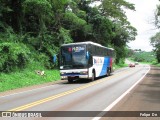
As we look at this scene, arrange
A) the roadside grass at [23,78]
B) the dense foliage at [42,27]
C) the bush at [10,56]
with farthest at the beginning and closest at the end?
the dense foliage at [42,27], the bush at [10,56], the roadside grass at [23,78]

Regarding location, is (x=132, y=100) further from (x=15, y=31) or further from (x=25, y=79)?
(x=15, y=31)

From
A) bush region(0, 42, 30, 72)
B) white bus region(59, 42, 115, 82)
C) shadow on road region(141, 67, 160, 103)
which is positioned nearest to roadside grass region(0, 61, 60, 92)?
bush region(0, 42, 30, 72)

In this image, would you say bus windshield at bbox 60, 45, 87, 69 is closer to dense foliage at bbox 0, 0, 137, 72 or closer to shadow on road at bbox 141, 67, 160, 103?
dense foliage at bbox 0, 0, 137, 72

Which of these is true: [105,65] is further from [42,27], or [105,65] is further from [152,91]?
[152,91]

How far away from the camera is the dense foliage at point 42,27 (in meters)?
29.6

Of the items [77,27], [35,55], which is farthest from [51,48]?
[77,27]

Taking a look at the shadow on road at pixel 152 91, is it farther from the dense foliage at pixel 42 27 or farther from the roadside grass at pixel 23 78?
the dense foliage at pixel 42 27

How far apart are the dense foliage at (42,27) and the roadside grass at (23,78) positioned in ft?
2.79

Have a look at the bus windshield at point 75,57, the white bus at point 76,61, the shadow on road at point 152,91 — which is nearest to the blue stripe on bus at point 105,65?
the white bus at point 76,61

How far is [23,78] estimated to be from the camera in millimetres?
27141

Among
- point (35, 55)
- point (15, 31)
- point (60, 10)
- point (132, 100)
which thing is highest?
point (60, 10)

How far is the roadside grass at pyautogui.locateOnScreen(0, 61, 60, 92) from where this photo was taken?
78.2 feet

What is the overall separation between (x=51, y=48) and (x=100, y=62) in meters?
8.00

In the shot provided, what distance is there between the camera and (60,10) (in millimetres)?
40875
